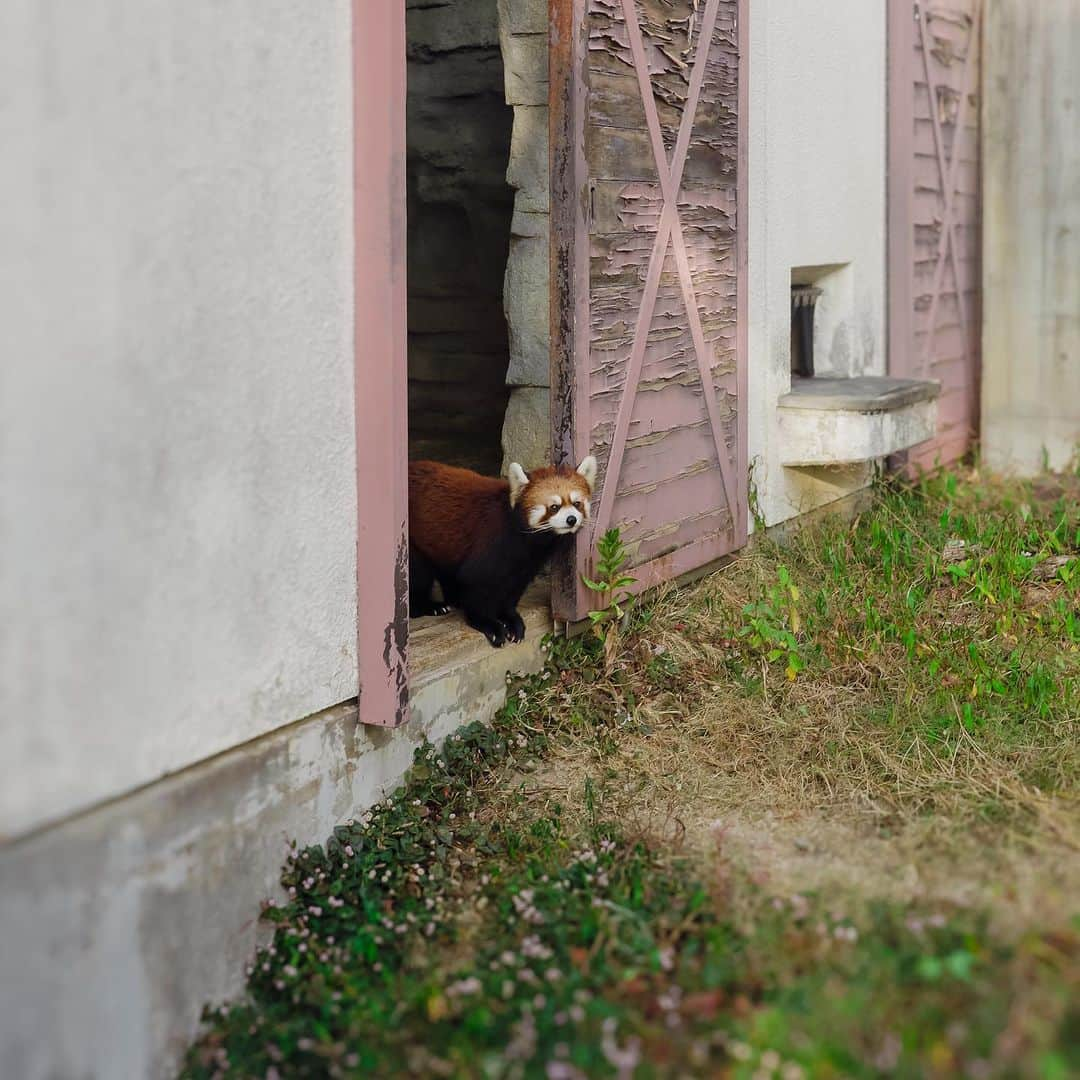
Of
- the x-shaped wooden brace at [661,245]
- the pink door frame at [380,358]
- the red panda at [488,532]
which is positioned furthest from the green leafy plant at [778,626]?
the pink door frame at [380,358]

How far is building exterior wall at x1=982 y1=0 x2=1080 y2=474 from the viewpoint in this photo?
364 inches

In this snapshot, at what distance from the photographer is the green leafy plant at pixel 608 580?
17.4ft

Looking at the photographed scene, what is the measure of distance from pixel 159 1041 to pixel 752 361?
14.2ft

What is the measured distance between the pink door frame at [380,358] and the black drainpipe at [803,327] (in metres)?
4.15

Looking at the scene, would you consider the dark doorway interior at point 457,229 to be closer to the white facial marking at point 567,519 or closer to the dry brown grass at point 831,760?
the dry brown grass at point 831,760

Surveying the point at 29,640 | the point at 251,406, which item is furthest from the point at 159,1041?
the point at 251,406

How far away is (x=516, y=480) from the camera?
16.5 ft

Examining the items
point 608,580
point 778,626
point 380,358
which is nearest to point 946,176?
point 778,626

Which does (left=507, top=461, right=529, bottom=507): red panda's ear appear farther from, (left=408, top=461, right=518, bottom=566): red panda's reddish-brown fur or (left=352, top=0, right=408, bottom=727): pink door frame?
(left=352, top=0, right=408, bottom=727): pink door frame

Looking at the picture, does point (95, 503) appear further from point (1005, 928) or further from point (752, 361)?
point (752, 361)

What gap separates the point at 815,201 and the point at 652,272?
2080mm

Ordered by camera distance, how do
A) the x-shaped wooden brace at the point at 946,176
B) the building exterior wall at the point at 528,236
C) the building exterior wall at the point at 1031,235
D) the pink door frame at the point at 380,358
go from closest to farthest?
the pink door frame at the point at 380,358
the building exterior wall at the point at 528,236
the x-shaped wooden brace at the point at 946,176
the building exterior wall at the point at 1031,235

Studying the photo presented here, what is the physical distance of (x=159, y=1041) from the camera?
3.50 metres

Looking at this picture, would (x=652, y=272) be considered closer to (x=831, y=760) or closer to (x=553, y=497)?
(x=553, y=497)
